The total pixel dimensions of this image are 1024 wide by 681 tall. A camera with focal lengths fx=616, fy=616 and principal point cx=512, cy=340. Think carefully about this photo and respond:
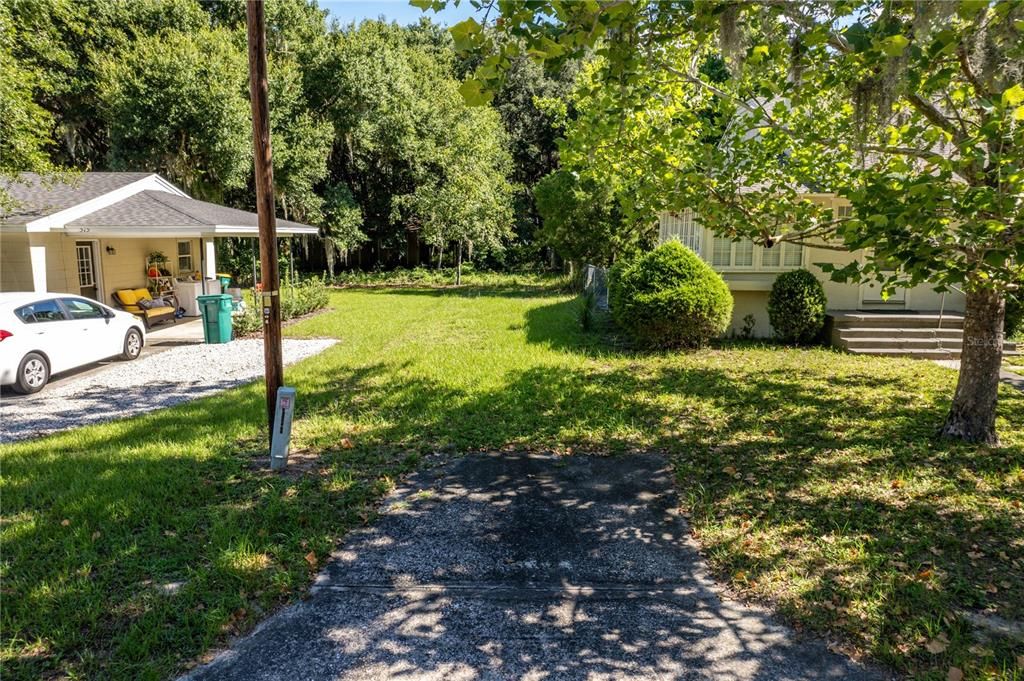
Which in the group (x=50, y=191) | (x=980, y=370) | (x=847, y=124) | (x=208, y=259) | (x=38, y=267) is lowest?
(x=980, y=370)

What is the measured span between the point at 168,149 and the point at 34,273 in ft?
38.5

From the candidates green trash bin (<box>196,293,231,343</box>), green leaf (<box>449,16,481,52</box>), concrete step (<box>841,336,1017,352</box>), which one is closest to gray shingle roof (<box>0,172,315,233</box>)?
green trash bin (<box>196,293,231,343</box>)

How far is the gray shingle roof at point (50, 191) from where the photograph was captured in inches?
509

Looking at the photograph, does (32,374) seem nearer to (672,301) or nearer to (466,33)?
(466,33)

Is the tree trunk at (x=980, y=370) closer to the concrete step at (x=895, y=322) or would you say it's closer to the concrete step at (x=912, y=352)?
the concrete step at (x=912, y=352)

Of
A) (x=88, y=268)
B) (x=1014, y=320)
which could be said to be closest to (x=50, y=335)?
(x=88, y=268)

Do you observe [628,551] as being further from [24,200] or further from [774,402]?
[24,200]

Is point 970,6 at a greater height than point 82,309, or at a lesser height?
greater

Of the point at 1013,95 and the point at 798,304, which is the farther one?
the point at 798,304

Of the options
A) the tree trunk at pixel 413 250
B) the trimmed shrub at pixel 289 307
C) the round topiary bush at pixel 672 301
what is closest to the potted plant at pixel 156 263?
the trimmed shrub at pixel 289 307

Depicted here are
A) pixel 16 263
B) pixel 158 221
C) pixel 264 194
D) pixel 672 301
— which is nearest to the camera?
pixel 264 194

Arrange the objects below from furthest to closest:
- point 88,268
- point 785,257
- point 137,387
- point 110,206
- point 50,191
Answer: point 88,268 → point 110,206 → point 50,191 → point 785,257 → point 137,387

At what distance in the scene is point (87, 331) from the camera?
1044 centimetres

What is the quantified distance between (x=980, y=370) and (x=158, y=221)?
15458 millimetres
